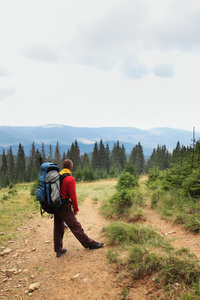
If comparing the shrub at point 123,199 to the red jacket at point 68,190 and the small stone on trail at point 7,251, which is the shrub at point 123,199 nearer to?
the red jacket at point 68,190

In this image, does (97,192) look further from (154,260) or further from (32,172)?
(32,172)

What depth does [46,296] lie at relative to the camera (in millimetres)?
3367

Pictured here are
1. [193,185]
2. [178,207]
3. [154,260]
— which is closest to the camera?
[154,260]

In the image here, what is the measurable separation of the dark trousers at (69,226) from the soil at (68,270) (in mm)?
278

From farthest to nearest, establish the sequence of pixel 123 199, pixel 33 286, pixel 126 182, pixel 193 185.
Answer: pixel 126 182, pixel 123 199, pixel 193 185, pixel 33 286

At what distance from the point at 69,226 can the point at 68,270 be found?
938mm

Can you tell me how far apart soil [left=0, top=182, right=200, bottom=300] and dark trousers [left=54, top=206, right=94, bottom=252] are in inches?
10.9

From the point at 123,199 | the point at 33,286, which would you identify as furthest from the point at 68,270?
the point at 123,199

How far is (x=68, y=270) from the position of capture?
409 cm

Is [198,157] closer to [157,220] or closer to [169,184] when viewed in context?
[169,184]

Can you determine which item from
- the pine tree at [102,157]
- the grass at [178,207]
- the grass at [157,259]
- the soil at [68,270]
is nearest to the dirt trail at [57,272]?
the soil at [68,270]

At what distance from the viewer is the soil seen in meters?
3.23

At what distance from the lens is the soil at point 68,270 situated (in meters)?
3.23

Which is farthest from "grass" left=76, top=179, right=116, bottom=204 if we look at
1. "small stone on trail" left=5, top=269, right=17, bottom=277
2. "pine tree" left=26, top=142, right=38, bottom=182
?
"pine tree" left=26, top=142, right=38, bottom=182
